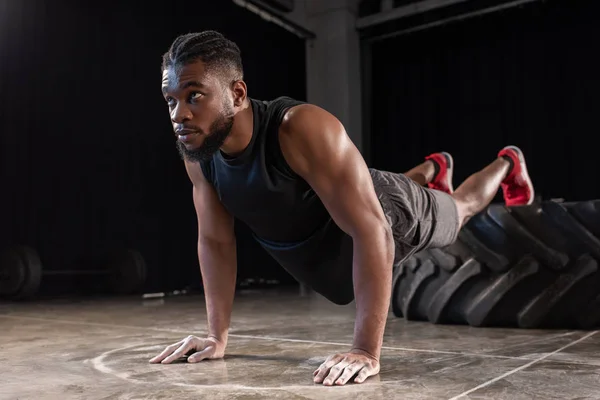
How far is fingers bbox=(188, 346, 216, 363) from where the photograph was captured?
1517 millimetres

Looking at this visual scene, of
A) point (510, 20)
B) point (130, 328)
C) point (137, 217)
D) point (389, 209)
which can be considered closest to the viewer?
point (389, 209)

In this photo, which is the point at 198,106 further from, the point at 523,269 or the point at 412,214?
the point at 523,269

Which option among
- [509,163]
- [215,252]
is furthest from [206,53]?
[509,163]

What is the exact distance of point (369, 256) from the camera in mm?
1359

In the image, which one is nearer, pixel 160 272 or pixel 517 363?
pixel 517 363

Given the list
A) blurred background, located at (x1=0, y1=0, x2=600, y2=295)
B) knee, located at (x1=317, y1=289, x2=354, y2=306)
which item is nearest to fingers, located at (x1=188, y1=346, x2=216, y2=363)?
knee, located at (x1=317, y1=289, x2=354, y2=306)

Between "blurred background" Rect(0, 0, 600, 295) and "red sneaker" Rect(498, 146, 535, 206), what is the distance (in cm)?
315

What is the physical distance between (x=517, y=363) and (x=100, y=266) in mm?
3833

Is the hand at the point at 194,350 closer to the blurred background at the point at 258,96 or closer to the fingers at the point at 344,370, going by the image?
the fingers at the point at 344,370

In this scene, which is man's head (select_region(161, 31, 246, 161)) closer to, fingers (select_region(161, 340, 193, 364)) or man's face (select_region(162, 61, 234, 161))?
man's face (select_region(162, 61, 234, 161))

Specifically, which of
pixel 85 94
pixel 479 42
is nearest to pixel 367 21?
pixel 479 42

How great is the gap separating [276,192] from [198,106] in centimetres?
28

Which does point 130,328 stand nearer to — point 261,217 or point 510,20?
point 261,217

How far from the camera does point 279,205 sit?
4.96ft
